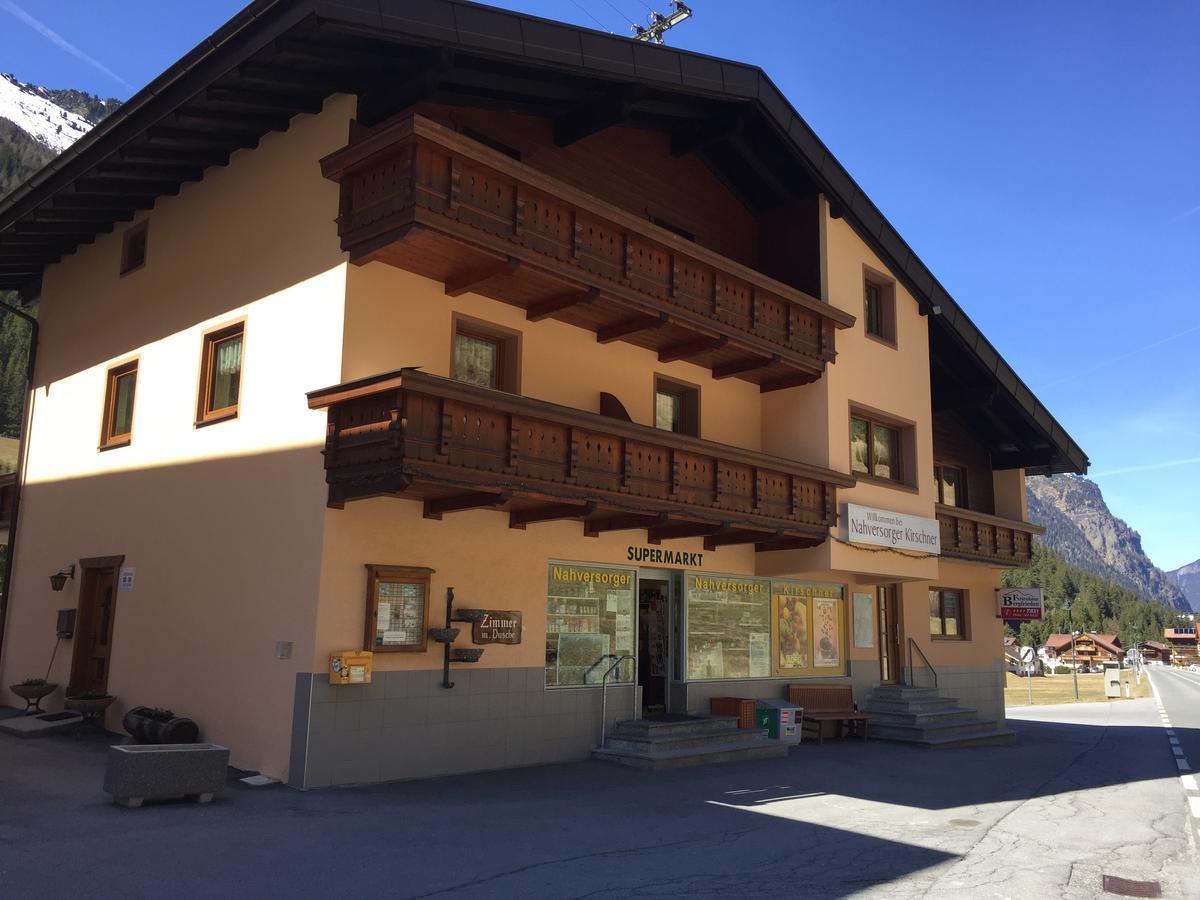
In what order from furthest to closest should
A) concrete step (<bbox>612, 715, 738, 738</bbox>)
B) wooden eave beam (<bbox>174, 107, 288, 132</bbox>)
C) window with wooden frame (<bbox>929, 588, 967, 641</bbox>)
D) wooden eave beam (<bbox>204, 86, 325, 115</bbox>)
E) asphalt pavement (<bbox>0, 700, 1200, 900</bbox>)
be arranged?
window with wooden frame (<bbox>929, 588, 967, 641</bbox>), concrete step (<bbox>612, 715, 738, 738</bbox>), wooden eave beam (<bbox>174, 107, 288, 132</bbox>), wooden eave beam (<bbox>204, 86, 325, 115</bbox>), asphalt pavement (<bbox>0, 700, 1200, 900</bbox>)

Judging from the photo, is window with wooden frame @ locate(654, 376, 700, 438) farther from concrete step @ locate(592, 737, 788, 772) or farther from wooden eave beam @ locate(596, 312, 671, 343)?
concrete step @ locate(592, 737, 788, 772)

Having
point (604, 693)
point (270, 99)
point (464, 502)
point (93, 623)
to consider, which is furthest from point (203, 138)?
point (604, 693)

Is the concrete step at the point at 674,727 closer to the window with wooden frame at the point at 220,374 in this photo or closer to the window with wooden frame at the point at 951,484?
the window with wooden frame at the point at 220,374

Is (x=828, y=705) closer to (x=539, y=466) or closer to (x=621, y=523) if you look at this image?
(x=621, y=523)

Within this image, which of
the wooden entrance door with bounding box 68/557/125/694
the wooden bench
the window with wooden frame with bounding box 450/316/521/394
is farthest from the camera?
the wooden bench

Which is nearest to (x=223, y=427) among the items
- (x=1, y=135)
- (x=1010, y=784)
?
(x=1010, y=784)

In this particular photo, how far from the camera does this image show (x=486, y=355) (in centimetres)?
1445

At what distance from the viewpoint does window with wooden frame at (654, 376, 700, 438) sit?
57.2ft

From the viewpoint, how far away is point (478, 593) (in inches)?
540

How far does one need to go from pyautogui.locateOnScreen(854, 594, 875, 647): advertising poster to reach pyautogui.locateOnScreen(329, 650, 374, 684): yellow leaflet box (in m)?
12.0

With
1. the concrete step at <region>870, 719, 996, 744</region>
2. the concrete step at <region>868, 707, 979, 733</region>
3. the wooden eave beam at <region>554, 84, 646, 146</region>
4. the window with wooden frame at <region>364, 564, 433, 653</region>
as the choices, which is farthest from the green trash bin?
the wooden eave beam at <region>554, 84, 646, 146</region>

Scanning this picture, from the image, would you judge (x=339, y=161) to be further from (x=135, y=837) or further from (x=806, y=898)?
(x=806, y=898)

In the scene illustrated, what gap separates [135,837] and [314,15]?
8505mm

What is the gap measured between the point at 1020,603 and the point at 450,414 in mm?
19824
